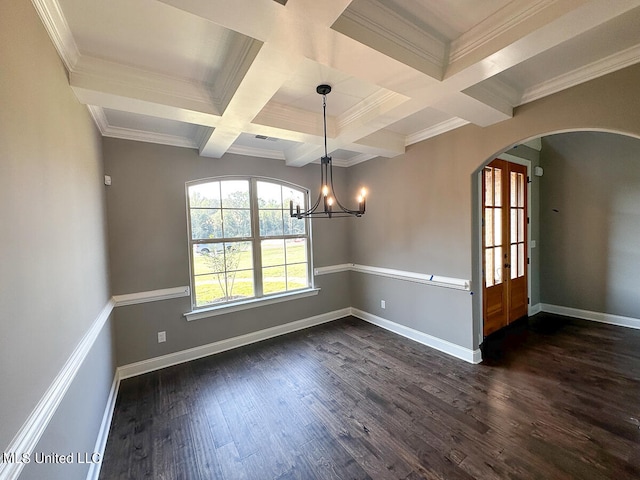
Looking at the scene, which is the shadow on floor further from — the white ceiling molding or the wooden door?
the white ceiling molding

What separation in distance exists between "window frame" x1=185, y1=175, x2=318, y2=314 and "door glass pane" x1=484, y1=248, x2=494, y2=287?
2.46 meters

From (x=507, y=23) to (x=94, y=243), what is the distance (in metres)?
3.28

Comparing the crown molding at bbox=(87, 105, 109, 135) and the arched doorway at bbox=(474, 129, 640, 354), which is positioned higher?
the crown molding at bbox=(87, 105, 109, 135)

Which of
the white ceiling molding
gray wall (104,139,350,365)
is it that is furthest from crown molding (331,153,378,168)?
the white ceiling molding

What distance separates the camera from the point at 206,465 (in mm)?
1833

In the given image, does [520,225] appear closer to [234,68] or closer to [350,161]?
[350,161]

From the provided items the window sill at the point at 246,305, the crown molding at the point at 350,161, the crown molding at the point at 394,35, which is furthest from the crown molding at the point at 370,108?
the window sill at the point at 246,305

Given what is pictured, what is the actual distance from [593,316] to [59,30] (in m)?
6.76

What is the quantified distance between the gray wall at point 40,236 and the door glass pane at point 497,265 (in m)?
4.38

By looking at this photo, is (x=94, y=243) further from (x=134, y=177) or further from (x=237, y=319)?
(x=237, y=319)

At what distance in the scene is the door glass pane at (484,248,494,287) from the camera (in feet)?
11.4

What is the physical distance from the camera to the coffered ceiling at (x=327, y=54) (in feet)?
4.41

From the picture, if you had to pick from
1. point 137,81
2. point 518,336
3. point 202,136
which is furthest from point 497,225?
point 137,81

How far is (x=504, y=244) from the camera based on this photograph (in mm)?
3789
